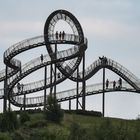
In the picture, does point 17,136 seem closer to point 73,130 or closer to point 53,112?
point 73,130

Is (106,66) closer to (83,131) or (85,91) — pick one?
(85,91)

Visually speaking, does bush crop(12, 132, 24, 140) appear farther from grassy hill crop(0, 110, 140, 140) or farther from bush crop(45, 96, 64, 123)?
bush crop(45, 96, 64, 123)

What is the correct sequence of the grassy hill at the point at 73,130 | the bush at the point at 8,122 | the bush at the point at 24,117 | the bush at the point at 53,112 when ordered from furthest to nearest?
the bush at the point at 24,117 → the bush at the point at 53,112 → the bush at the point at 8,122 → the grassy hill at the point at 73,130

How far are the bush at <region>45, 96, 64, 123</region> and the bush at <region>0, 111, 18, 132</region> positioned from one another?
3642mm

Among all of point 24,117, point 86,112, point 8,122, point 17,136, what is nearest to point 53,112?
point 24,117

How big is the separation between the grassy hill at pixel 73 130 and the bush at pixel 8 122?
1.66 feet

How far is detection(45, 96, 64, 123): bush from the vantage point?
192 ft

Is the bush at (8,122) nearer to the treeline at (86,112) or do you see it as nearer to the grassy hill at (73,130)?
the grassy hill at (73,130)

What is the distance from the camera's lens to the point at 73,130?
43219 mm

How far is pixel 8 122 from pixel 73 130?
43.4 ft

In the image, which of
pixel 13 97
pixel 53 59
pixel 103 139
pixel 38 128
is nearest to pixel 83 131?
pixel 103 139

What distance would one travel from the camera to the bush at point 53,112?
5844 cm

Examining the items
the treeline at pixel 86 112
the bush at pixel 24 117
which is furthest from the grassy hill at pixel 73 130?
the treeline at pixel 86 112

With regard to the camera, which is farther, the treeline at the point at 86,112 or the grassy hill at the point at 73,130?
the treeline at the point at 86,112
